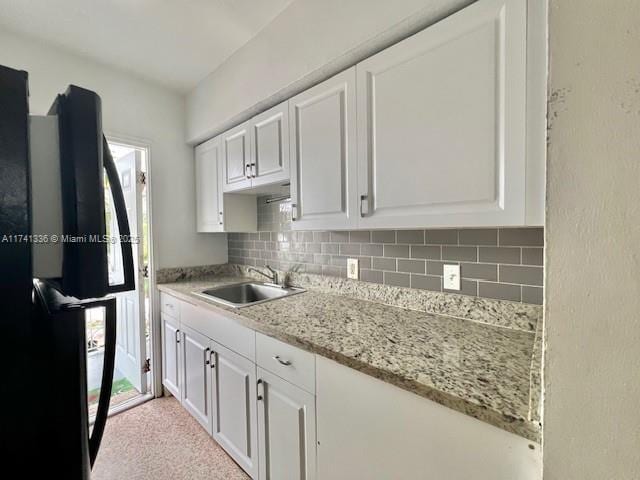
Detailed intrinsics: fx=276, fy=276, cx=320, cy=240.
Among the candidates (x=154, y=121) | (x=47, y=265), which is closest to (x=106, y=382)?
(x=47, y=265)

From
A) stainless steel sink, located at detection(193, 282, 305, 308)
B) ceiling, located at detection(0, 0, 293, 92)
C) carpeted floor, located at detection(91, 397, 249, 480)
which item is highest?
ceiling, located at detection(0, 0, 293, 92)

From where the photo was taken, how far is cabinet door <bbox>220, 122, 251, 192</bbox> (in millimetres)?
1843

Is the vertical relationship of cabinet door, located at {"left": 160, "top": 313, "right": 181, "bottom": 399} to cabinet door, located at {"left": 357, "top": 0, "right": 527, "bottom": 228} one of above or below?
below

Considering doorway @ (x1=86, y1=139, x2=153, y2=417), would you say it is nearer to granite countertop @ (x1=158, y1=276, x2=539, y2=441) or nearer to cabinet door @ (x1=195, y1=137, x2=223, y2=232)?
cabinet door @ (x1=195, y1=137, x2=223, y2=232)

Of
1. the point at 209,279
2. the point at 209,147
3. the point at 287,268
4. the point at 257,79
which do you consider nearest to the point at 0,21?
the point at 209,147

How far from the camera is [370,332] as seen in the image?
1.07 m

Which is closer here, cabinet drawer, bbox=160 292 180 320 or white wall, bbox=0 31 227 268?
white wall, bbox=0 31 227 268

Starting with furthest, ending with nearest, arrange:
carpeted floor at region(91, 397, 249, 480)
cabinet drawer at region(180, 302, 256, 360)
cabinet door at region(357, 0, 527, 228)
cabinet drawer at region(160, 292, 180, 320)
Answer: cabinet drawer at region(160, 292, 180, 320) < carpeted floor at region(91, 397, 249, 480) < cabinet drawer at region(180, 302, 256, 360) < cabinet door at region(357, 0, 527, 228)

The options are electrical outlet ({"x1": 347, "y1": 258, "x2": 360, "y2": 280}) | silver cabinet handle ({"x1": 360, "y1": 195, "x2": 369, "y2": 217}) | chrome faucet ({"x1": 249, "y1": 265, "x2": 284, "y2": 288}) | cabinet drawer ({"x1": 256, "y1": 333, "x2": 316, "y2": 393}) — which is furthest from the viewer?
chrome faucet ({"x1": 249, "y1": 265, "x2": 284, "y2": 288})

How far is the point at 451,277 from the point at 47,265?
4.50 ft

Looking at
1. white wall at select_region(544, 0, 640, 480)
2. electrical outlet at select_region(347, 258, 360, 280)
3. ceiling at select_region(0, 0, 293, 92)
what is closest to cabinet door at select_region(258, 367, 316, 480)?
electrical outlet at select_region(347, 258, 360, 280)

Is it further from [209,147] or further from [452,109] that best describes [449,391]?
[209,147]

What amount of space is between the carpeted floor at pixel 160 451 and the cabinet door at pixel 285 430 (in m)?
0.44

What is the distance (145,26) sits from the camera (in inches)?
62.0
